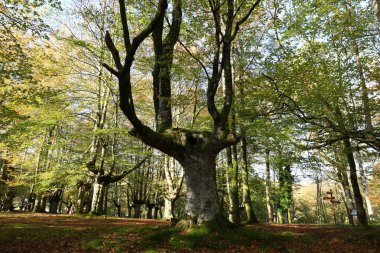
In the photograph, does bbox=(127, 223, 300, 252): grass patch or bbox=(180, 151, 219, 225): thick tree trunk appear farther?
bbox=(180, 151, 219, 225): thick tree trunk

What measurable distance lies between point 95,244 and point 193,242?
273cm

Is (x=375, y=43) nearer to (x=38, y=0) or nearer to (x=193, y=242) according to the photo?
(x=193, y=242)

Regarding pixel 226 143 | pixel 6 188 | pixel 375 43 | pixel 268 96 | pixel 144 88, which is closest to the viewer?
pixel 226 143

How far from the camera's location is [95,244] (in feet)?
22.8

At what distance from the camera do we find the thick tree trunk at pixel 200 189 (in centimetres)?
753

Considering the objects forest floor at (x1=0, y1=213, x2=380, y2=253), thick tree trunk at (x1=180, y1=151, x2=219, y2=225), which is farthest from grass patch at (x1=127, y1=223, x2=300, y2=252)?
thick tree trunk at (x1=180, y1=151, x2=219, y2=225)

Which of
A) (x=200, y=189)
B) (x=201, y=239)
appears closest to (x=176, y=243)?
(x=201, y=239)

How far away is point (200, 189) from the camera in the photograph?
7.69 meters

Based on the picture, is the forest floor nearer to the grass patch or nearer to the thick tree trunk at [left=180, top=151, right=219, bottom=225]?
the grass patch

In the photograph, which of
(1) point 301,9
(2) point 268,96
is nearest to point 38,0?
(2) point 268,96

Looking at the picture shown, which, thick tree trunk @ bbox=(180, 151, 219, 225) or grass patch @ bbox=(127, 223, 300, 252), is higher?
thick tree trunk @ bbox=(180, 151, 219, 225)

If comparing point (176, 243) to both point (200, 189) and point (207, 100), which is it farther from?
point (207, 100)

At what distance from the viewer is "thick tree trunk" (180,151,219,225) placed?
7.53 meters

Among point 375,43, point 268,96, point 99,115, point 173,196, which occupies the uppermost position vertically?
point 375,43
